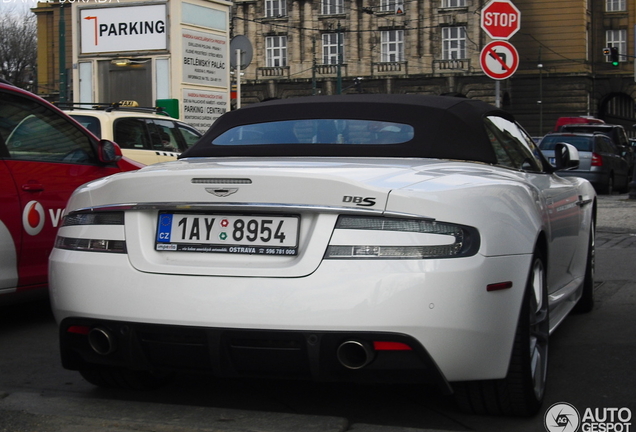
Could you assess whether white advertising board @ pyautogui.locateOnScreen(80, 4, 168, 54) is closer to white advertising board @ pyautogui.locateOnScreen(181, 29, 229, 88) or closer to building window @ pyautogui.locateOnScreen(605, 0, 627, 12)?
white advertising board @ pyautogui.locateOnScreen(181, 29, 229, 88)

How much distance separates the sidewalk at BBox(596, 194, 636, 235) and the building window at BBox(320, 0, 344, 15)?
52404 mm

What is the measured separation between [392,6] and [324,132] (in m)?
66.1

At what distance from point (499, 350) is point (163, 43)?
17651 millimetres

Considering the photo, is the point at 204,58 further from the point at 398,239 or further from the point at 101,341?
the point at 398,239

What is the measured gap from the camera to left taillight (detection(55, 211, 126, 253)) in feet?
12.6

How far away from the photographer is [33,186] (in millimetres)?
6062

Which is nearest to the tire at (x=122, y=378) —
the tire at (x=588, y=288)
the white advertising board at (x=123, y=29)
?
Answer: the tire at (x=588, y=288)

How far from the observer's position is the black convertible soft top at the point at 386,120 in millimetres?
4668

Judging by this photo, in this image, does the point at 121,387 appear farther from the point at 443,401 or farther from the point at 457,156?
the point at 457,156

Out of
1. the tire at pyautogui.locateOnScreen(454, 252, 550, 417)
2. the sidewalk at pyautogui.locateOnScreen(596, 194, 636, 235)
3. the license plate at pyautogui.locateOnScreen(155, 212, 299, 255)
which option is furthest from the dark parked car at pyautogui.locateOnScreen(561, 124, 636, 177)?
the license plate at pyautogui.locateOnScreen(155, 212, 299, 255)

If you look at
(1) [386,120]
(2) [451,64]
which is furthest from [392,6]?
(1) [386,120]

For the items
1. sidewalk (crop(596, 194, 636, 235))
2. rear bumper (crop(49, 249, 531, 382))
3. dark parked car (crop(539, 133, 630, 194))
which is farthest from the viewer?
dark parked car (crop(539, 133, 630, 194))

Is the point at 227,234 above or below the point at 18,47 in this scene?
below

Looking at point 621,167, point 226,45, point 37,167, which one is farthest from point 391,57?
point 37,167
